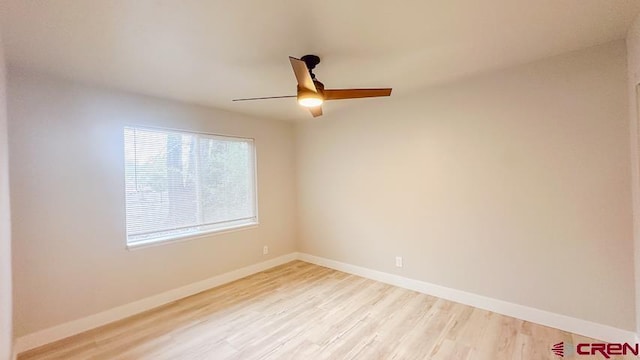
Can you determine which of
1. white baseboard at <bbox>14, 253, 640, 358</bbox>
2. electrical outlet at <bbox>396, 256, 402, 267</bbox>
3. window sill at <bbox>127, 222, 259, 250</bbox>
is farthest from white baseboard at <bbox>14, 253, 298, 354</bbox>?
electrical outlet at <bbox>396, 256, 402, 267</bbox>

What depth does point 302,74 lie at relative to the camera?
1964 mm

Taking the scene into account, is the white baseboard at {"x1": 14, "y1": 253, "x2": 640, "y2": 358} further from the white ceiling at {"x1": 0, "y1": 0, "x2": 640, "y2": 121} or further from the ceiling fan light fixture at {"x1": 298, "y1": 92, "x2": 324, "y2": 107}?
the ceiling fan light fixture at {"x1": 298, "y1": 92, "x2": 324, "y2": 107}

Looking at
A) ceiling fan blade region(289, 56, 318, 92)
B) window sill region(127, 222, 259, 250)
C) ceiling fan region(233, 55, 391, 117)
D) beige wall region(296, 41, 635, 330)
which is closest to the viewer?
ceiling fan blade region(289, 56, 318, 92)

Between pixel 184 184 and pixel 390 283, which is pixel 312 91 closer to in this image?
pixel 184 184

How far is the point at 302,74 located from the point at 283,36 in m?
0.32

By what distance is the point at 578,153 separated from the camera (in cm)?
242

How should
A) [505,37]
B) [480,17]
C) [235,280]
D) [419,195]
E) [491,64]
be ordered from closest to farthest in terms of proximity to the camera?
[480,17] → [505,37] → [491,64] → [419,195] → [235,280]

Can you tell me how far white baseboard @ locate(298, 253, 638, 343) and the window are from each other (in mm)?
2025

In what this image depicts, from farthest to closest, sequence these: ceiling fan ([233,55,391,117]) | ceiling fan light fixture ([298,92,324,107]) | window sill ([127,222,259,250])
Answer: window sill ([127,222,259,250]), ceiling fan light fixture ([298,92,324,107]), ceiling fan ([233,55,391,117])

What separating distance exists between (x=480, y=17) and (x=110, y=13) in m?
2.31

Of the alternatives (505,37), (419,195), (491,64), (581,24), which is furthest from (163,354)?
(581,24)

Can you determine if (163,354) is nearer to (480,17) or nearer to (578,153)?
(480,17)

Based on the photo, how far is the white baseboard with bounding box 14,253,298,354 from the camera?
242 centimetres

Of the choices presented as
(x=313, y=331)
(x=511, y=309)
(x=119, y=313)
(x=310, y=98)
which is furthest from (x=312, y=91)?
(x=119, y=313)
